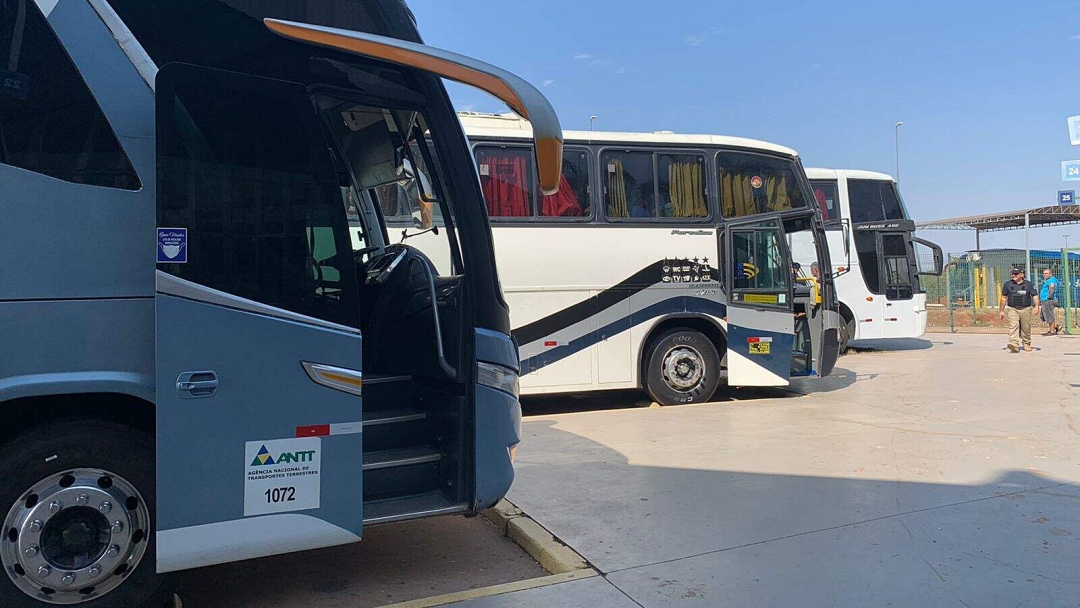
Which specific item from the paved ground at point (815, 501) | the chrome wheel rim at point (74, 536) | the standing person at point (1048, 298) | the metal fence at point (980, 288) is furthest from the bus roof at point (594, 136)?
the metal fence at point (980, 288)

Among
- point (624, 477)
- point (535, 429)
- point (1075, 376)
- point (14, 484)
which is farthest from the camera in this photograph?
point (1075, 376)

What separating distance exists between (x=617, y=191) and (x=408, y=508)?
6881mm

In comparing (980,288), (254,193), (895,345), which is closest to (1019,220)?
(980,288)

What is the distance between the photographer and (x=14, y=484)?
3271mm

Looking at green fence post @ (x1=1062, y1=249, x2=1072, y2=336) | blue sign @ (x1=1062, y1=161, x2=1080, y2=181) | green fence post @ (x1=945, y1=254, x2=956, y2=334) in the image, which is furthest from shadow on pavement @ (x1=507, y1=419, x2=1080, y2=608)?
green fence post @ (x1=945, y1=254, x2=956, y2=334)

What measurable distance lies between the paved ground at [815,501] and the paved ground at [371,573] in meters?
0.46

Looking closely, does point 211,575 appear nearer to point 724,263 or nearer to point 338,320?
point 338,320

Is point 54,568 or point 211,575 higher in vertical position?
point 54,568

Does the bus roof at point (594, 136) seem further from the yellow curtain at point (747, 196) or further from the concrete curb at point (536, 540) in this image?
the concrete curb at point (536, 540)

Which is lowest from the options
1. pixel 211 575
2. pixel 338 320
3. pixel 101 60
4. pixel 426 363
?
pixel 211 575

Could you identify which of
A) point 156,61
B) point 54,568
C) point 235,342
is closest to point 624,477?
point 235,342

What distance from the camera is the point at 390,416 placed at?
4473 millimetres

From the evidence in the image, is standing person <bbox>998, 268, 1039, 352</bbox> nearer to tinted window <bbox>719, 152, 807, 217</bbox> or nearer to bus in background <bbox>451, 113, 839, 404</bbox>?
bus in background <bbox>451, 113, 839, 404</bbox>

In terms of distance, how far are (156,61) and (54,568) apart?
2.33 m
